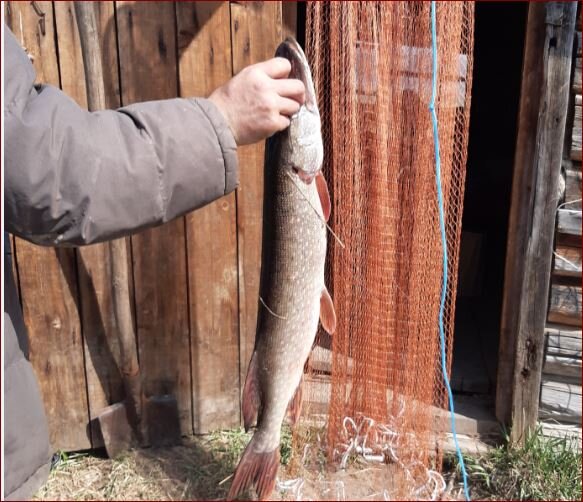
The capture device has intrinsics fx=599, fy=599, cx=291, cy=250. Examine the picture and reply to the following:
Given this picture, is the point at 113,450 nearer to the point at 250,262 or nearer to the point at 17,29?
the point at 250,262

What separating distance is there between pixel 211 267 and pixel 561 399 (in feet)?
6.80

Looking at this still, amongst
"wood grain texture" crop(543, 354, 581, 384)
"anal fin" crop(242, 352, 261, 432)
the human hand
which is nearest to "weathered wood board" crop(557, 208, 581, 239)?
"wood grain texture" crop(543, 354, 581, 384)

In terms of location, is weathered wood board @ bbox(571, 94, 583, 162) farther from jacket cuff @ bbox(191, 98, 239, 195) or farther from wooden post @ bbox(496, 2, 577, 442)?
jacket cuff @ bbox(191, 98, 239, 195)

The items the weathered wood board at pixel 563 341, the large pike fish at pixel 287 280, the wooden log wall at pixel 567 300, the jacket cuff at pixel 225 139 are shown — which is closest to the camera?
the jacket cuff at pixel 225 139

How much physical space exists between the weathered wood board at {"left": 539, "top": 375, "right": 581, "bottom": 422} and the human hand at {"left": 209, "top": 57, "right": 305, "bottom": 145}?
243 cm

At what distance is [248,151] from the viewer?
315 cm

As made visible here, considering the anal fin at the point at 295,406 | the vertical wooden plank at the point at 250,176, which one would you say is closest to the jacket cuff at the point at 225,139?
the anal fin at the point at 295,406

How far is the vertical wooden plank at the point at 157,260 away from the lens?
297 centimetres

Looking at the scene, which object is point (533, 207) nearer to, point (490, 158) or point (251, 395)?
point (251, 395)

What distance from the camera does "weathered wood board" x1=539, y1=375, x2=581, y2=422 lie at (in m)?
3.31

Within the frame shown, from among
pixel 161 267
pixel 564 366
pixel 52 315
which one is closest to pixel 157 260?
pixel 161 267

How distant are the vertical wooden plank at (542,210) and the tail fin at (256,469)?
1619mm

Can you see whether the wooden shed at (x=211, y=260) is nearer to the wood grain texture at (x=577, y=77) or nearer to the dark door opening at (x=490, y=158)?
the wood grain texture at (x=577, y=77)

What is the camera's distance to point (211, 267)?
10.9 ft
